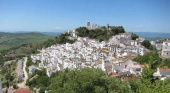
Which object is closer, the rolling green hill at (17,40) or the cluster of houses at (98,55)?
the cluster of houses at (98,55)

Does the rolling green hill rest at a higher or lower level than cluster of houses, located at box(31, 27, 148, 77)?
lower

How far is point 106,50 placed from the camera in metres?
32.9

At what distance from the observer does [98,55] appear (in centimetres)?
3134

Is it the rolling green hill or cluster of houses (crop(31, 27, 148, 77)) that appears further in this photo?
the rolling green hill

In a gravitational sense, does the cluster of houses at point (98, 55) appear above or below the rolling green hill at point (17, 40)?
above

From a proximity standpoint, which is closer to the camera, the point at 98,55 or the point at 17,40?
the point at 98,55

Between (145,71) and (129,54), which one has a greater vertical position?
(145,71)

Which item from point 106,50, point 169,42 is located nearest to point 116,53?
point 106,50

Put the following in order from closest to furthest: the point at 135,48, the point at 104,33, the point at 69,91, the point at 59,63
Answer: the point at 69,91 < the point at 135,48 < the point at 59,63 < the point at 104,33

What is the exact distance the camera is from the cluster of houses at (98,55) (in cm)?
2374

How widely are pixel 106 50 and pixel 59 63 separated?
344 inches

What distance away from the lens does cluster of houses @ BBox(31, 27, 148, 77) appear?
23.7 m

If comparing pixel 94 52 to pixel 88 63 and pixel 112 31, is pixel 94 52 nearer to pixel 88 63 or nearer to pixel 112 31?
pixel 88 63

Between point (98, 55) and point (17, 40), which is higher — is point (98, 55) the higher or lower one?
the higher one
